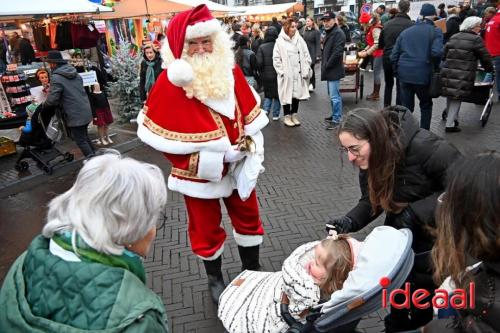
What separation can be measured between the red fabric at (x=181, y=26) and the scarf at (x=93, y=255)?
1.76 metres

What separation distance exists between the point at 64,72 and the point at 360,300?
5.93m

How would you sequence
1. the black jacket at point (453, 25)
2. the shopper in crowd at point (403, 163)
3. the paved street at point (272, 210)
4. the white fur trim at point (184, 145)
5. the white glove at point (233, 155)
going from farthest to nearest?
the black jacket at point (453, 25)
the paved street at point (272, 210)
the white glove at point (233, 155)
the white fur trim at point (184, 145)
the shopper in crowd at point (403, 163)

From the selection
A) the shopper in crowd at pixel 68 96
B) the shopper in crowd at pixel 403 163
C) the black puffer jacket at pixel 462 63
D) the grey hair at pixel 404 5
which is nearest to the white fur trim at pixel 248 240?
the shopper in crowd at pixel 403 163

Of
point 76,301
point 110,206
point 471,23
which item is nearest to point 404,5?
point 471,23

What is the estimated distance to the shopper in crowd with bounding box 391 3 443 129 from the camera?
20.3 ft

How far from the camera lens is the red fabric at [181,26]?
111 inches

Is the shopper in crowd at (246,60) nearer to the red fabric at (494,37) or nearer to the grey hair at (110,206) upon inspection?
the red fabric at (494,37)

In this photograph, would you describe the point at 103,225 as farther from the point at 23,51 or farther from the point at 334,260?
the point at 23,51

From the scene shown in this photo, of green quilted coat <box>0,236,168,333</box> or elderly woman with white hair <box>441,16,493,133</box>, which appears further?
elderly woman with white hair <box>441,16,493,133</box>

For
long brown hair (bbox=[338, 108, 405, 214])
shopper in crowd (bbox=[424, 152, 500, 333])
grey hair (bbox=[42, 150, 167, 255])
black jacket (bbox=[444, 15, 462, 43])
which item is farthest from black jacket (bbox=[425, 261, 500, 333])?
black jacket (bbox=[444, 15, 462, 43])

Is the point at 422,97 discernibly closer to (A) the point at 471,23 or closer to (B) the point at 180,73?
(A) the point at 471,23

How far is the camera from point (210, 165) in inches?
112

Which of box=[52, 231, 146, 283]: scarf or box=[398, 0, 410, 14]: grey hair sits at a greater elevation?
box=[398, 0, 410, 14]: grey hair

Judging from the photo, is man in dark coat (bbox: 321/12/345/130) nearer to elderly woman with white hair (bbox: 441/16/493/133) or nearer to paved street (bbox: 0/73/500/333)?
paved street (bbox: 0/73/500/333)
